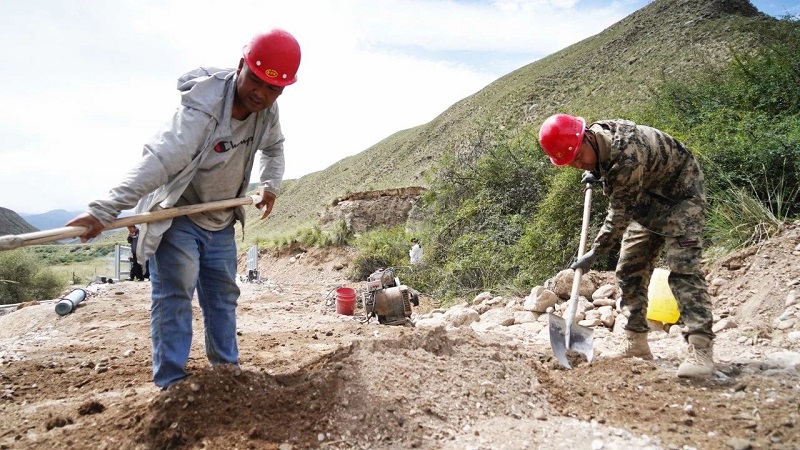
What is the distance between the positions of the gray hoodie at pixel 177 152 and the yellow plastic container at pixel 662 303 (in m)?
3.76

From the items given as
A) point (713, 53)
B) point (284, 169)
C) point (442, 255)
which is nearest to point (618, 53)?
point (713, 53)

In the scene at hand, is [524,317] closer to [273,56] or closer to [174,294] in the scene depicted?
[174,294]

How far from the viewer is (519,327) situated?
5219 mm

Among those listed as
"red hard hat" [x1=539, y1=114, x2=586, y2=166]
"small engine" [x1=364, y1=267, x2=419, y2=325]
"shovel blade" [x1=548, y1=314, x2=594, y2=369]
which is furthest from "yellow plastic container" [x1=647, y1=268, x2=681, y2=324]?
"small engine" [x1=364, y1=267, x2=419, y2=325]

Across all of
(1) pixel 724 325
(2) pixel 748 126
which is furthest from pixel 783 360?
(2) pixel 748 126

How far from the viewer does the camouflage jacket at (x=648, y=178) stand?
3170 mm

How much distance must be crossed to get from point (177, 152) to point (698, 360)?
3.14 m

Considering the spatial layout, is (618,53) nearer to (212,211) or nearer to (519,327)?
(519,327)

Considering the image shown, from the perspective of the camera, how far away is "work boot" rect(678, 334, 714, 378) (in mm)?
2979

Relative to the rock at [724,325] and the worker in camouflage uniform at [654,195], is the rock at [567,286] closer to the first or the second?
the rock at [724,325]

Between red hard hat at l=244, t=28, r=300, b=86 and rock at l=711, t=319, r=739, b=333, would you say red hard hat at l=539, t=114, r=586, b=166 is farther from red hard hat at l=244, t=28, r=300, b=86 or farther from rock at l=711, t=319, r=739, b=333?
rock at l=711, t=319, r=739, b=333

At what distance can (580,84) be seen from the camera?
29.8 meters

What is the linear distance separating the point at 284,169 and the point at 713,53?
987 inches

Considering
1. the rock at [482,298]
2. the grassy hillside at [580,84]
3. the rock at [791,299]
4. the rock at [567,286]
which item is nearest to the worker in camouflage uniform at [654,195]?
the rock at [791,299]
